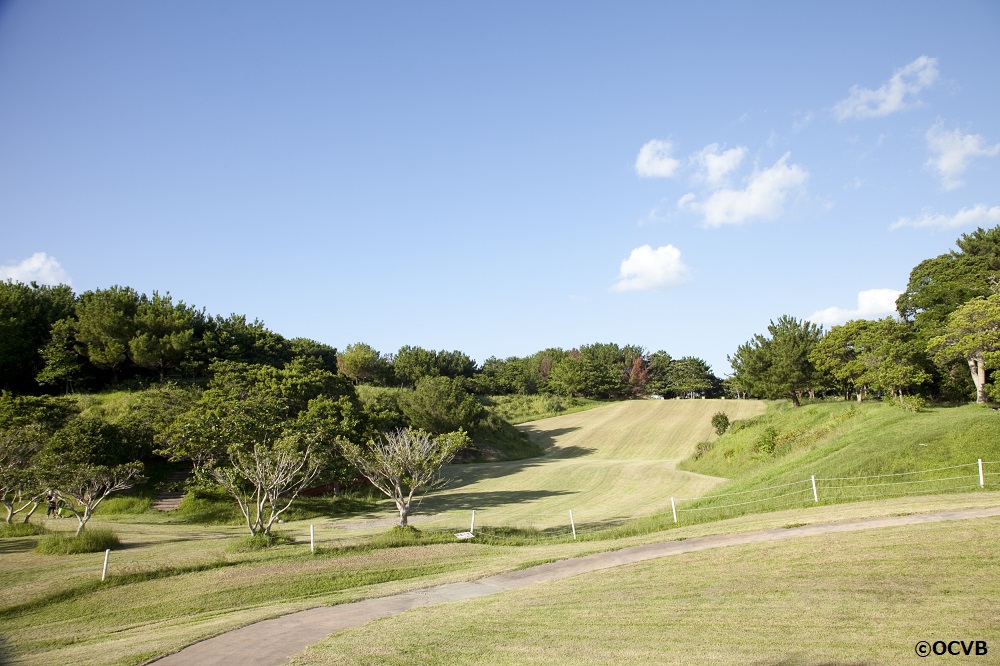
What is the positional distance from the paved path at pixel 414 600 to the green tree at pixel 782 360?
143 ft

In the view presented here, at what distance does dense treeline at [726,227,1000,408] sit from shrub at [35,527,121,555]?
43.2m

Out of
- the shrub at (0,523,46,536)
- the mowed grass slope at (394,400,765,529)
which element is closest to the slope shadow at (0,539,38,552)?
the shrub at (0,523,46,536)

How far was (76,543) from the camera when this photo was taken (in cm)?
2208

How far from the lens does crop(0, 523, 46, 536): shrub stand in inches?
984

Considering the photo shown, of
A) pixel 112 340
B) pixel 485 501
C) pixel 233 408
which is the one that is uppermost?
pixel 112 340

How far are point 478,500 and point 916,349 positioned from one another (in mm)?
33872

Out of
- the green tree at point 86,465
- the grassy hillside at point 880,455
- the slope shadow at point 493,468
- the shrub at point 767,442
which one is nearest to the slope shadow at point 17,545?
the green tree at point 86,465

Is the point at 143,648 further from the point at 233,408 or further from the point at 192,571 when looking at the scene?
the point at 233,408

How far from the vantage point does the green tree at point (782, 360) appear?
190 feet

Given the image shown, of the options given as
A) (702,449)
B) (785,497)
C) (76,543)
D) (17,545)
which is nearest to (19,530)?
(17,545)

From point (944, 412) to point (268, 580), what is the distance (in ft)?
120

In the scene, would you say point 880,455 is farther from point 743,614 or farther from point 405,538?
point 405,538

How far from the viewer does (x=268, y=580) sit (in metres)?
17.4

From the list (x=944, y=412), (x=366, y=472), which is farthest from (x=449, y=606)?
(x=944, y=412)
